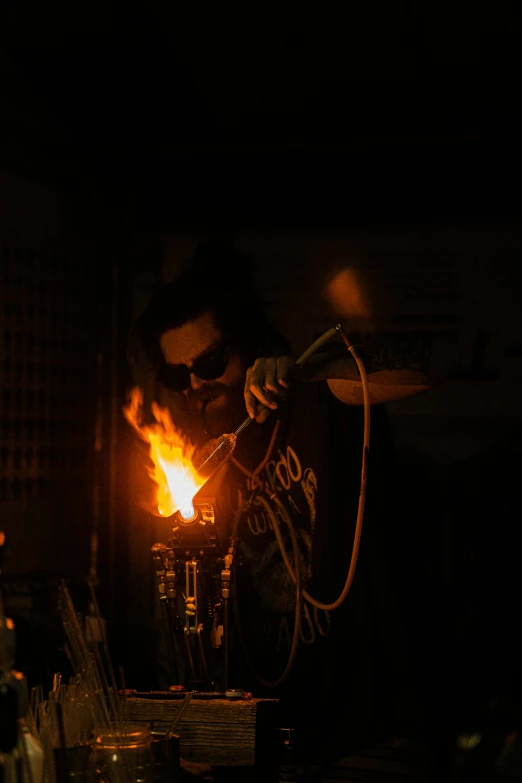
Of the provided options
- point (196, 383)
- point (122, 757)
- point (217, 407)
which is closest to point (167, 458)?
point (217, 407)

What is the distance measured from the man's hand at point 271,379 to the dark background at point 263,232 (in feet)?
4.07

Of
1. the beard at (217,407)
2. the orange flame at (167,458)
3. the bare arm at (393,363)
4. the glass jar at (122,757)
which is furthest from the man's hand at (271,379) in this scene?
the glass jar at (122,757)

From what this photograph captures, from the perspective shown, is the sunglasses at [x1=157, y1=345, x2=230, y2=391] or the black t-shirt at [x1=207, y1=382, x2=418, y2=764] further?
the sunglasses at [x1=157, y1=345, x2=230, y2=391]

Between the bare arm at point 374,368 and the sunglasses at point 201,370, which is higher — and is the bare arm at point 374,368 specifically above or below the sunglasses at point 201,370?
below

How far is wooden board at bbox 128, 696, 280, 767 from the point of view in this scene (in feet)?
10.8

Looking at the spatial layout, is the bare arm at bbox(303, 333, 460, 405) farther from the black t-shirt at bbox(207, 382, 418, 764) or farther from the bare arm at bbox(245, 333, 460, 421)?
the black t-shirt at bbox(207, 382, 418, 764)

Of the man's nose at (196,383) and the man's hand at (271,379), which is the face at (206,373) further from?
the man's hand at (271,379)

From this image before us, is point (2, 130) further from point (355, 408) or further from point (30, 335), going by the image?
point (355, 408)

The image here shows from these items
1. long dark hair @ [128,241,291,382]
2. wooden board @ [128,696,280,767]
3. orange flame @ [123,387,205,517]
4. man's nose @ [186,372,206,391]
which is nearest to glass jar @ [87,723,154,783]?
wooden board @ [128,696,280,767]

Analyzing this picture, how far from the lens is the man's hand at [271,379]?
386 centimetres

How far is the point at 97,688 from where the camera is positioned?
119 inches

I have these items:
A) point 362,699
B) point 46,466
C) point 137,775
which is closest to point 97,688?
point 137,775

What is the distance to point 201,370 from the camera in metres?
5.04

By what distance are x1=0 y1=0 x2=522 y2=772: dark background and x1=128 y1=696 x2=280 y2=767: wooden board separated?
99 cm
